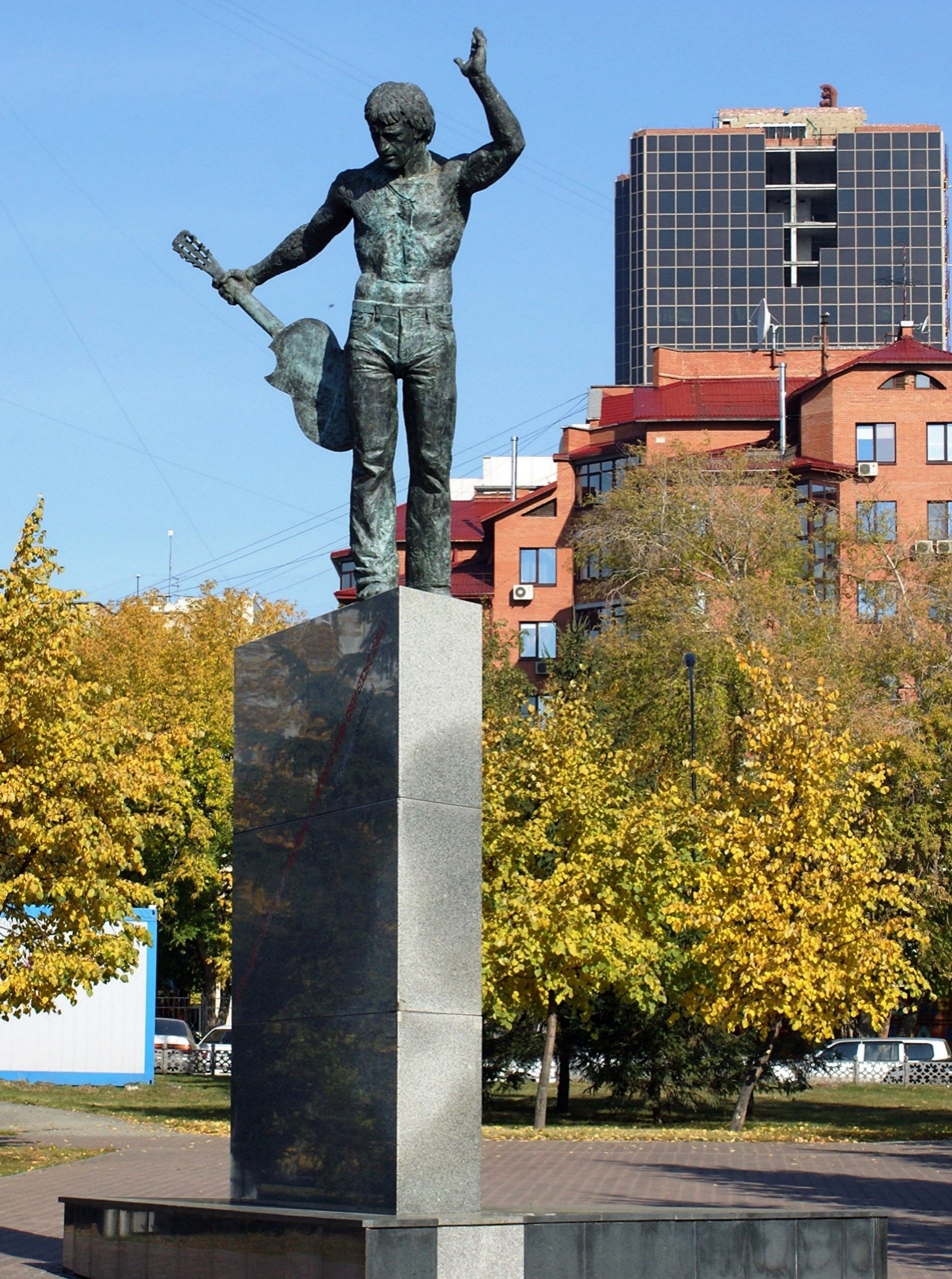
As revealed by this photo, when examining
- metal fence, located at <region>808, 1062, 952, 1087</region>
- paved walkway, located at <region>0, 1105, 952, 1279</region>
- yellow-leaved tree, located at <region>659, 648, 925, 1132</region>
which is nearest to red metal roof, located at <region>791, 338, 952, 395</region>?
metal fence, located at <region>808, 1062, 952, 1087</region>

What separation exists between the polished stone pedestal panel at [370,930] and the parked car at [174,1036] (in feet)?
102

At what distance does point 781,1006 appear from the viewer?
24.5 m

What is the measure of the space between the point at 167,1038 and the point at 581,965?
18.5m

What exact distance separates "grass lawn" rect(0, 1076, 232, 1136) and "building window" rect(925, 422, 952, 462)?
3353 centimetres

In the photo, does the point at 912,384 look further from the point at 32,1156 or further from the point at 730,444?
the point at 32,1156

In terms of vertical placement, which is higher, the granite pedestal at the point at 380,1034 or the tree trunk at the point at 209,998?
the granite pedestal at the point at 380,1034

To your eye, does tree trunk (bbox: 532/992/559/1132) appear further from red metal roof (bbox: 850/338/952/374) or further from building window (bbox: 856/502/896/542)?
red metal roof (bbox: 850/338/952/374)

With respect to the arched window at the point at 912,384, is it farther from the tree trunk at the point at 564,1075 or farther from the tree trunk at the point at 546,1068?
the tree trunk at the point at 546,1068

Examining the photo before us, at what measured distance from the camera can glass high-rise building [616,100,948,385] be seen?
4518 inches

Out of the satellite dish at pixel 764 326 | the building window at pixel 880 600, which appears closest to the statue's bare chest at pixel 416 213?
the building window at pixel 880 600

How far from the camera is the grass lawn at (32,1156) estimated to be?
17.8m

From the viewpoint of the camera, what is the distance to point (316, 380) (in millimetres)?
10398

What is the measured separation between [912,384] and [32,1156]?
4564 cm

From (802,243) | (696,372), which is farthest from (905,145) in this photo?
(696,372)
